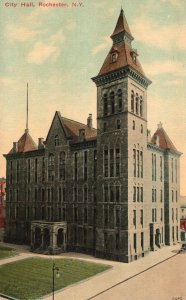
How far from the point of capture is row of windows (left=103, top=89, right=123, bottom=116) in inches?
1254

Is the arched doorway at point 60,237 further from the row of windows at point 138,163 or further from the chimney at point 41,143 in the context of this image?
the chimney at point 41,143

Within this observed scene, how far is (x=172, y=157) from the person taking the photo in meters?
41.0

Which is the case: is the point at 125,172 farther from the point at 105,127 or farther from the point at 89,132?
the point at 89,132

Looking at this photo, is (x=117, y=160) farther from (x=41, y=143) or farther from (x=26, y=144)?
(x=26, y=144)

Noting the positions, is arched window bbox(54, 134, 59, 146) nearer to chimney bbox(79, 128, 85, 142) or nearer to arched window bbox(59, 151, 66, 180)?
arched window bbox(59, 151, 66, 180)

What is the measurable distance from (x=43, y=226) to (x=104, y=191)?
8030 mm

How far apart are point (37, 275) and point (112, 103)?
56.9 ft

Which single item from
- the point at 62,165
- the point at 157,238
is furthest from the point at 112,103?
the point at 157,238

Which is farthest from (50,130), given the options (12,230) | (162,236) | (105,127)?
(162,236)

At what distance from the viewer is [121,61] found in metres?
31.6

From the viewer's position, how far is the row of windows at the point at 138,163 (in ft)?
105

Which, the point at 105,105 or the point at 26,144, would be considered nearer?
the point at 105,105

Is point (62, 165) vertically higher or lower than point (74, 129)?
lower

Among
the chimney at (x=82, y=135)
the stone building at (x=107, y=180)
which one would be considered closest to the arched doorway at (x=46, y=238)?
the stone building at (x=107, y=180)
